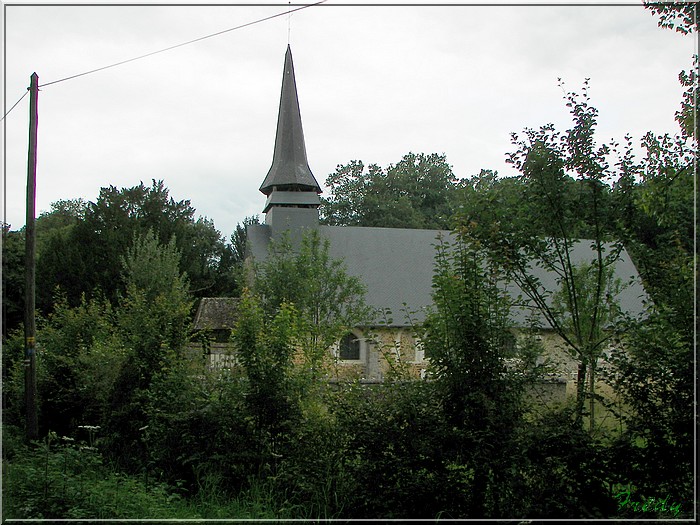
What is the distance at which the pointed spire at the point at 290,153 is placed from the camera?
3064 centimetres

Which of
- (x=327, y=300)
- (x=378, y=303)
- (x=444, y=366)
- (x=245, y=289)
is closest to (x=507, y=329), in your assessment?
(x=444, y=366)

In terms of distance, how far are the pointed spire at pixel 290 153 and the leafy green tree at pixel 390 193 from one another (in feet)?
35.3

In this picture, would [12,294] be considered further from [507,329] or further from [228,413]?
[507,329]

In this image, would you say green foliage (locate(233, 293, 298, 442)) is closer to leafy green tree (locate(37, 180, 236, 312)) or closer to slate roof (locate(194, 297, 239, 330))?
slate roof (locate(194, 297, 239, 330))

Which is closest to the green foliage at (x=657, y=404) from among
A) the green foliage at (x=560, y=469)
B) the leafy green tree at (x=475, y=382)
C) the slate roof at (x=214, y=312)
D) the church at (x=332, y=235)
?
the green foliage at (x=560, y=469)

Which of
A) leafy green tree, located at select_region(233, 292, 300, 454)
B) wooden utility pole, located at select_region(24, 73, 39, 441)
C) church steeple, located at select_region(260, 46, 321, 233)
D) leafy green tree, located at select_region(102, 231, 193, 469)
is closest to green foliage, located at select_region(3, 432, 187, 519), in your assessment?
leafy green tree, located at select_region(233, 292, 300, 454)

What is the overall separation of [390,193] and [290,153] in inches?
535

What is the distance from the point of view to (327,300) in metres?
20.4

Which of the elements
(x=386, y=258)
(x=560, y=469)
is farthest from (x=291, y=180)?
(x=560, y=469)

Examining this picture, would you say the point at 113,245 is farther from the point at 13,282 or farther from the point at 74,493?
the point at 74,493

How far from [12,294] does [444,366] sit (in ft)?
80.0

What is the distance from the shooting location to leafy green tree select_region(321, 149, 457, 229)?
41.2 meters

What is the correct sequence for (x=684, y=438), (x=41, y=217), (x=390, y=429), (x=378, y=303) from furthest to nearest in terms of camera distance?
(x=41, y=217)
(x=378, y=303)
(x=390, y=429)
(x=684, y=438)

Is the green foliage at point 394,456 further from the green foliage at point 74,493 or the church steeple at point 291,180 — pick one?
the church steeple at point 291,180
